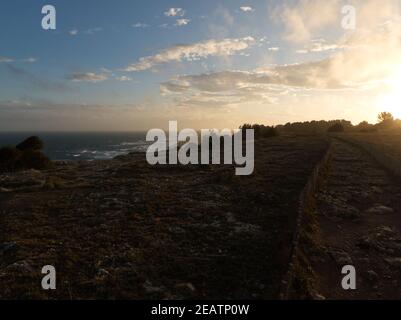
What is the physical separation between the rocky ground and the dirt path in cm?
39

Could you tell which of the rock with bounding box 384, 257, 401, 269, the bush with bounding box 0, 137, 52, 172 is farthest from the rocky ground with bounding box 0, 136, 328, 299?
the bush with bounding box 0, 137, 52, 172

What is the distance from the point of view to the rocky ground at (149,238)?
874cm

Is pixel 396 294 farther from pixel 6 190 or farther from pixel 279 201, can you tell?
pixel 6 190

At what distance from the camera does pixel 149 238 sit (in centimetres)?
1175

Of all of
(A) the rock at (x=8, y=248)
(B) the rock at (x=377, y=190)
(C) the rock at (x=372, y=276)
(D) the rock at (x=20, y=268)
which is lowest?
(C) the rock at (x=372, y=276)

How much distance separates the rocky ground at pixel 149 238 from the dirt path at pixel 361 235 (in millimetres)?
385

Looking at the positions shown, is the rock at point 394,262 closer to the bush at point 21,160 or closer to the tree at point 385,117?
the bush at point 21,160

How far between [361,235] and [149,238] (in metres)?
7.66

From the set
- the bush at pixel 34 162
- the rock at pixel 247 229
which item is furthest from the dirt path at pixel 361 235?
the bush at pixel 34 162

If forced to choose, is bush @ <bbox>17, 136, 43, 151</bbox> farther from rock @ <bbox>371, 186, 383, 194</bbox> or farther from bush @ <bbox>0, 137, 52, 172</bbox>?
rock @ <bbox>371, 186, 383, 194</bbox>

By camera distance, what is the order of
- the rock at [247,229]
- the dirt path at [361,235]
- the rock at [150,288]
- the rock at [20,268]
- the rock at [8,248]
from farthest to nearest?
the rock at [247,229]
the rock at [8,248]
the dirt path at [361,235]
the rock at [20,268]
the rock at [150,288]

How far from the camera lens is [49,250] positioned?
1071cm
